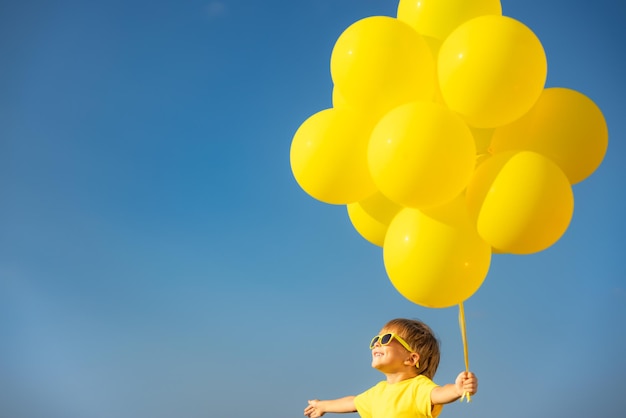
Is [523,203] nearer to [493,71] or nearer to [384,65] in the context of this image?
[493,71]

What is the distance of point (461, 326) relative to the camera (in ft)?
13.0

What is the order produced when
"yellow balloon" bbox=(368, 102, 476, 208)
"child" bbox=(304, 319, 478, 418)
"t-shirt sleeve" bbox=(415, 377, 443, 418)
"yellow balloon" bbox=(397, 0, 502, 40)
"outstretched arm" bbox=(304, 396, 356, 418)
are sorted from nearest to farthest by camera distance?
1. "yellow balloon" bbox=(368, 102, 476, 208)
2. "yellow balloon" bbox=(397, 0, 502, 40)
3. "t-shirt sleeve" bbox=(415, 377, 443, 418)
4. "child" bbox=(304, 319, 478, 418)
5. "outstretched arm" bbox=(304, 396, 356, 418)

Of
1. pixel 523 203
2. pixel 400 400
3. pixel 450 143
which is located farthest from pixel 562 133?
pixel 400 400

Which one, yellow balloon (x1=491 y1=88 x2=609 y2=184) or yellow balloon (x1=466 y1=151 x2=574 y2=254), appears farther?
yellow balloon (x1=491 y1=88 x2=609 y2=184)

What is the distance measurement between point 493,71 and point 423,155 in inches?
23.3

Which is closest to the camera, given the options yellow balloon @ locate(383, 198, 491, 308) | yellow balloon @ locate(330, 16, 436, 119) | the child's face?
yellow balloon @ locate(383, 198, 491, 308)

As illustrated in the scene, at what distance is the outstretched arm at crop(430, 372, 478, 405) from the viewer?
3586 millimetres

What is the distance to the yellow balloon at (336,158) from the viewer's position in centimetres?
384

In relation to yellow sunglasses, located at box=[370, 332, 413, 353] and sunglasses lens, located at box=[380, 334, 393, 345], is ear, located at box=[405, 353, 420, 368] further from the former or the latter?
sunglasses lens, located at box=[380, 334, 393, 345]

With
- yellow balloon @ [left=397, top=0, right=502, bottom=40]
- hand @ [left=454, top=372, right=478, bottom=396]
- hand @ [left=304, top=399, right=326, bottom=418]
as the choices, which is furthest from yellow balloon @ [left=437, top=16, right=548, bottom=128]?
hand @ [left=304, top=399, right=326, bottom=418]

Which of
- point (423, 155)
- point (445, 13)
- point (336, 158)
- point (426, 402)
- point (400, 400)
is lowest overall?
point (426, 402)

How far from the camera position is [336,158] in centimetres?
385

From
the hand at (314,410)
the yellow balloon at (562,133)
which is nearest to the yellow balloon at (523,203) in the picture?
the yellow balloon at (562,133)

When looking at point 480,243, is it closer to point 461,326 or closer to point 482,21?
point 461,326
